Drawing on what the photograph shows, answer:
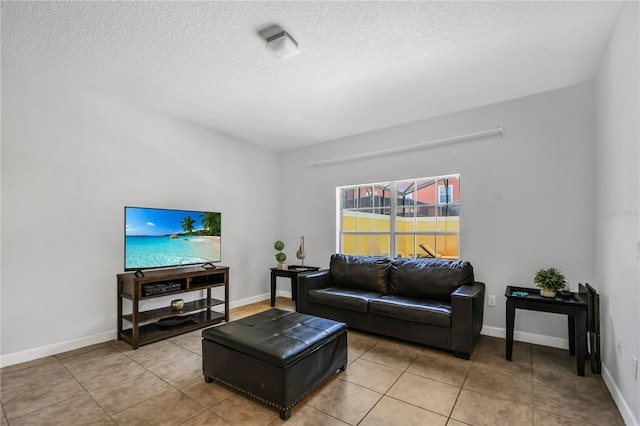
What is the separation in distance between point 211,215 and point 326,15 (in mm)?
2794

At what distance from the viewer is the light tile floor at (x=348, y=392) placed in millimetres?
1822

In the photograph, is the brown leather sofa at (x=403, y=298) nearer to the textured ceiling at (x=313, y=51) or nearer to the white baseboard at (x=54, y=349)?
the textured ceiling at (x=313, y=51)

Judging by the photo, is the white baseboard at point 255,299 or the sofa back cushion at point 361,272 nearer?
the sofa back cushion at point 361,272

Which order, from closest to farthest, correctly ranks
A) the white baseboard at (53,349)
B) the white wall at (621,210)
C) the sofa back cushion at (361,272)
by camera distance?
1. the white wall at (621,210)
2. the white baseboard at (53,349)
3. the sofa back cushion at (361,272)

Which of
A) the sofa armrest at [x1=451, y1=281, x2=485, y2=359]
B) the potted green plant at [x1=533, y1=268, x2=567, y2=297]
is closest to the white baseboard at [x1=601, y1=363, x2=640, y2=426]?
the potted green plant at [x1=533, y1=268, x2=567, y2=297]

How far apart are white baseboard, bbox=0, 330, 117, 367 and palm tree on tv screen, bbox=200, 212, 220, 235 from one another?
1.46m

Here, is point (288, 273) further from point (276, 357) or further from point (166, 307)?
point (276, 357)

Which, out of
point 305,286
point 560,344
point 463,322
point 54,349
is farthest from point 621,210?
point 54,349

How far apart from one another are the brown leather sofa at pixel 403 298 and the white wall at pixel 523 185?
0.41 meters

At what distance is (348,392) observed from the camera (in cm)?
211

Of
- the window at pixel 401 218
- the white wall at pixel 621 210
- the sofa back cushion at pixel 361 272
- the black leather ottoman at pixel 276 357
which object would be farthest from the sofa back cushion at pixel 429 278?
the black leather ottoman at pixel 276 357

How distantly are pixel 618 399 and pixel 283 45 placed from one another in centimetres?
327

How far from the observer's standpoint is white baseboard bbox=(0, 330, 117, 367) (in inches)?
98.3

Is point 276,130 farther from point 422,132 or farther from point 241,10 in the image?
point 241,10
